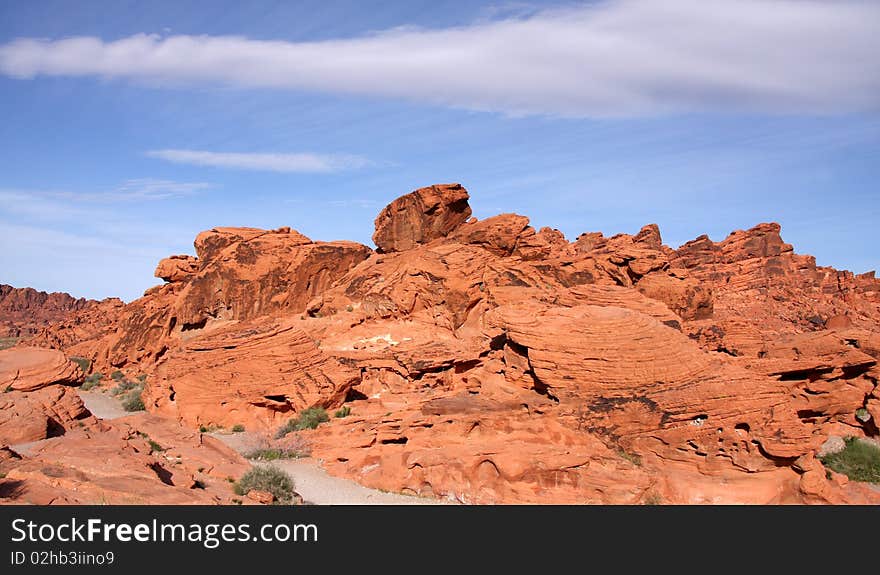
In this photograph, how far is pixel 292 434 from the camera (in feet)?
70.5

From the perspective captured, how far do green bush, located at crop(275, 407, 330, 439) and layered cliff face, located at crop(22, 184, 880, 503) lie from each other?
813mm

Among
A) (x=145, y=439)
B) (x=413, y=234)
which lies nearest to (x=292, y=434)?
(x=145, y=439)

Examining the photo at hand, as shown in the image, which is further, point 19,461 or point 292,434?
point 292,434

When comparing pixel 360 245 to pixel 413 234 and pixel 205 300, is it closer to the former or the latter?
pixel 413 234

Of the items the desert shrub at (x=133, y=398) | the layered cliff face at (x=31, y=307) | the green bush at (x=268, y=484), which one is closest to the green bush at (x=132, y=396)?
the desert shrub at (x=133, y=398)

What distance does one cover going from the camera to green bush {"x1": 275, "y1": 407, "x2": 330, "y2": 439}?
72.9 feet

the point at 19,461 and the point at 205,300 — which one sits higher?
the point at 205,300

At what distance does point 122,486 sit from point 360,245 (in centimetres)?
2226

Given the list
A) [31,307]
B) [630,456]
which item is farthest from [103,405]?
[31,307]

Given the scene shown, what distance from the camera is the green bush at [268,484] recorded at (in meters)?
14.6

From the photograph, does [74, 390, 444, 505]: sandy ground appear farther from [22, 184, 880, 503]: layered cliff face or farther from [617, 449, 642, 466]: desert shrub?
[617, 449, 642, 466]: desert shrub

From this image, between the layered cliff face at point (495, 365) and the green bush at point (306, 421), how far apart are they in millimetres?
813

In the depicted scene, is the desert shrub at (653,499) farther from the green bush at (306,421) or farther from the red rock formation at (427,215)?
the red rock formation at (427,215)

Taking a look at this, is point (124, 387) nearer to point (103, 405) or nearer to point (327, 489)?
point (103, 405)
